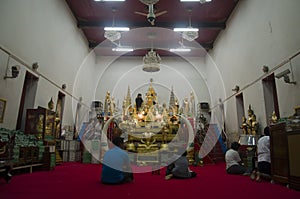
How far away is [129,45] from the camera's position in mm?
11633

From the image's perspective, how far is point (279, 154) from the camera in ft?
11.6

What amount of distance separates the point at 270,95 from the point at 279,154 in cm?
332

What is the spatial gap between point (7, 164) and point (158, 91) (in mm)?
9520

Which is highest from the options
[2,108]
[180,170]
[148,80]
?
[148,80]

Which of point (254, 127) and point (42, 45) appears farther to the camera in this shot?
point (42, 45)

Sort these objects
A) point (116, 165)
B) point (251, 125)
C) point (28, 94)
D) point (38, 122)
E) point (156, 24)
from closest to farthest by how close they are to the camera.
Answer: point (116, 165) → point (38, 122) → point (28, 94) → point (251, 125) → point (156, 24)

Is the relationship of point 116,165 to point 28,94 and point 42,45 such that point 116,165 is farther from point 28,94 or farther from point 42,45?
point 42,45

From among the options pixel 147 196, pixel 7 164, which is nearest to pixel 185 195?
pixel 147 196

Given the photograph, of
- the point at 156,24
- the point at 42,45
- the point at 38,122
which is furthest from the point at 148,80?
the point at 38,122

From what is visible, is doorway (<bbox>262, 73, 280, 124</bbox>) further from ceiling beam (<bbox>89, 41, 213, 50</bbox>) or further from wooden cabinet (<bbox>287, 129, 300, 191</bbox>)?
ceiling beam (<bbox>89, 41, 213, 50</bbox>)

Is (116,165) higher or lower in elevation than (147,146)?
lower

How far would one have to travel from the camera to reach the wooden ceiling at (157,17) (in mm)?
8367

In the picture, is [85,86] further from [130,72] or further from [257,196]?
[257,196]

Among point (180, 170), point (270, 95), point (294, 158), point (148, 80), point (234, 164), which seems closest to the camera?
point (294, 158)
